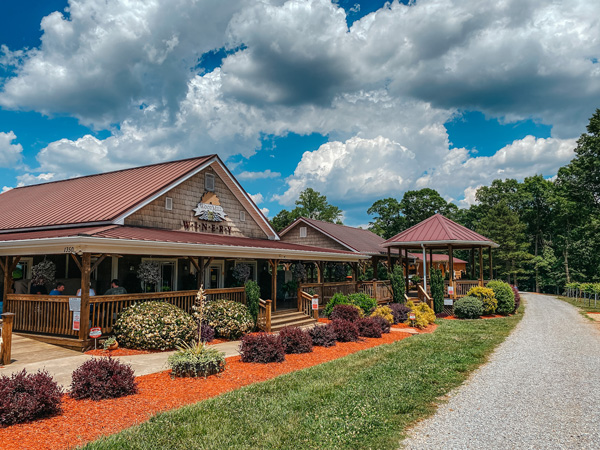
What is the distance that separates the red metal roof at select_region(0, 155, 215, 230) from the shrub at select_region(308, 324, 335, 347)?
7.47 meters

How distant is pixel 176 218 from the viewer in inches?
667

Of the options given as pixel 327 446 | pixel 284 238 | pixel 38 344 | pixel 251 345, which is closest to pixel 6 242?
pixel 38 344

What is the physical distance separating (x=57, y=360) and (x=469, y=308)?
17.5m

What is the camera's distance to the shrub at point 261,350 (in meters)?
9.69

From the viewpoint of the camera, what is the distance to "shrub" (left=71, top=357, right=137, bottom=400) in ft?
21.6

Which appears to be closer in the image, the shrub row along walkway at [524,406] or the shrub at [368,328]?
the shrub row along walkway at [524,406]

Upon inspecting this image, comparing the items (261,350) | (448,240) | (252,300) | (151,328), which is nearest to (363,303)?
(252,300)

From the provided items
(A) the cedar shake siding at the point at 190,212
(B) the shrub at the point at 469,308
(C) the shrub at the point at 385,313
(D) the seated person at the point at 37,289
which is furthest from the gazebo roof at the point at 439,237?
(D) the seated person at the point at 37,289

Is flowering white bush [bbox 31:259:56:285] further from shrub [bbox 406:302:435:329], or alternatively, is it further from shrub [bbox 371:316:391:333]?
shrub [bbox 406:302:435:329]

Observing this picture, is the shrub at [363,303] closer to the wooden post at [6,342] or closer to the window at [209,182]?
the window at [209,182]

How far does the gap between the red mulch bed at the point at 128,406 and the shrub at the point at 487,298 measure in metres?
14.5

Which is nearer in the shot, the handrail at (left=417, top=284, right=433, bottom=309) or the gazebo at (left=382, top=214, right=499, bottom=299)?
the handrail at (left=417, top=284, right=433, bottom=309)

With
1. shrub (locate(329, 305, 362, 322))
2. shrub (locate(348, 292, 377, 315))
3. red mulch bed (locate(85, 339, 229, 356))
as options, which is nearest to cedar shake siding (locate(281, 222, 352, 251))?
shrub (locate(348, 292, 377, 315))

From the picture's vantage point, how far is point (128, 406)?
636 centimetres
